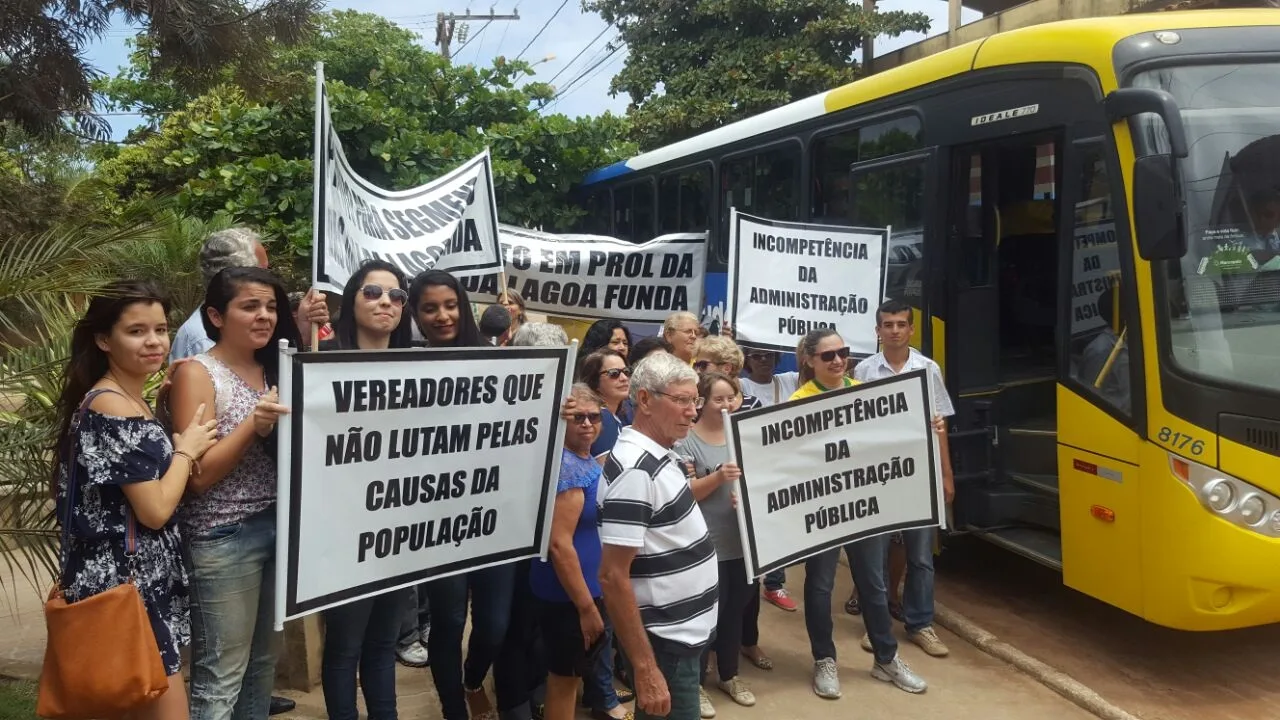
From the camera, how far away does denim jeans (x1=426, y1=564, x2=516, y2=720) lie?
3932mm

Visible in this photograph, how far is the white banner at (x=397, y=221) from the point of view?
4.14m

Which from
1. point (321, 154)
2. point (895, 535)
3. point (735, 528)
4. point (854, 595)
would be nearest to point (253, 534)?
point (321, 154)

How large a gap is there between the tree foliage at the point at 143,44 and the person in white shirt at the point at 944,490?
3601 mm

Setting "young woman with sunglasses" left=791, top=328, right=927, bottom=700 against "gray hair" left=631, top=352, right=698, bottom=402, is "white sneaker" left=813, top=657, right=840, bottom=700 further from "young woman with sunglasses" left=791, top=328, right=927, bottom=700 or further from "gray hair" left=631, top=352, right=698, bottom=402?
"gray hair" left=631, top=352, right=698, bottom=402

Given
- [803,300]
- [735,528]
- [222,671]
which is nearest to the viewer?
[222,671]

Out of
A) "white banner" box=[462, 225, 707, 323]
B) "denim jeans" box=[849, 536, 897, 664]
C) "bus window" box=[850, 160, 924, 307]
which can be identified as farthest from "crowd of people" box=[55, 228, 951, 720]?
"bus window" box=[850, 160, 924, 307]

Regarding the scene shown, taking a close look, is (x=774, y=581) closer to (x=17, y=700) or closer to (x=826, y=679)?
(x=826, y=679)

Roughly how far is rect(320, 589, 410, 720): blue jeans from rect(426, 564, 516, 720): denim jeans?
22cm

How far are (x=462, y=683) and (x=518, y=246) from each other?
3.74 metres

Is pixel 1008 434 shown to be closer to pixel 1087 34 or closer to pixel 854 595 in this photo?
pixel 854 595

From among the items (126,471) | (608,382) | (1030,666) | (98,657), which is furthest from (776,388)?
(98,657)

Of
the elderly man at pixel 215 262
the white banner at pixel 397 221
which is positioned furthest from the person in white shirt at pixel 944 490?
the elderly man at pixel 215 262

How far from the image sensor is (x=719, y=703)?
4.89 meters

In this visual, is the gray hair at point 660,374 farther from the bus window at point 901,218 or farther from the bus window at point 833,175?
the bus window at point 833,175
